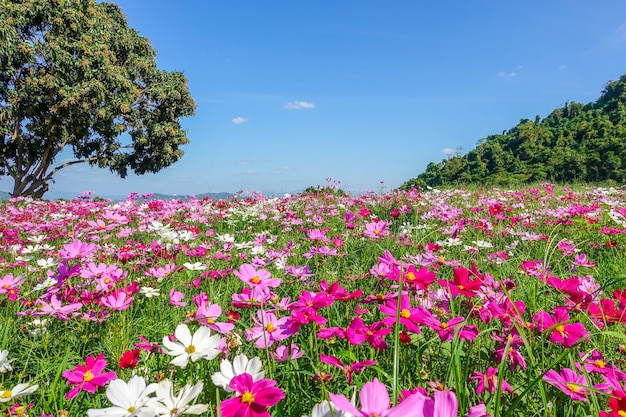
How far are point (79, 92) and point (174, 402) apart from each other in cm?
1736

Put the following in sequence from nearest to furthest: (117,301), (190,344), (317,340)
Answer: (190,344) < (117,301) < (317,340)

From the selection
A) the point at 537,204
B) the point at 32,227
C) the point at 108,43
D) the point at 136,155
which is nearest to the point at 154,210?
the point at 32,227

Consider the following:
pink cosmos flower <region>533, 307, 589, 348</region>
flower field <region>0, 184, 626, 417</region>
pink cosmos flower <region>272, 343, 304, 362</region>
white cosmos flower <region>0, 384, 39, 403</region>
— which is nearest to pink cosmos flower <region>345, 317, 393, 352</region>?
flower field <region>0, 184, 626, 417</region>

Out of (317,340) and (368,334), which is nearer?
(368,334)

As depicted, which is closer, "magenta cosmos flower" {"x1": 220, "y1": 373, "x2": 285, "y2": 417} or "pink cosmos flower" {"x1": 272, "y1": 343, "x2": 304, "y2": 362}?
"magenta cosmos flower" {"x1": 220, "y1": 373, "x2": 285, "y2": 417}

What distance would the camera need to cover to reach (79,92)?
576 inches

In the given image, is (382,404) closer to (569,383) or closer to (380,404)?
(380,404)

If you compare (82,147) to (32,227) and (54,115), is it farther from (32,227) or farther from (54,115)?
(32,227)

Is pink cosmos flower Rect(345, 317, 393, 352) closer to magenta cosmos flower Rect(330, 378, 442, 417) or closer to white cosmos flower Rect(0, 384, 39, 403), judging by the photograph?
magenta cosmos flower Rect(330, 378, 442, 417)

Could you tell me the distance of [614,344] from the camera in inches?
69.9

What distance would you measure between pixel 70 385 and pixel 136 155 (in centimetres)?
2139

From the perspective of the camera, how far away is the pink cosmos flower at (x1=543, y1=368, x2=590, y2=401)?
834mm

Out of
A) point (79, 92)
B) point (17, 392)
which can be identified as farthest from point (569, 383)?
point (79, 92)

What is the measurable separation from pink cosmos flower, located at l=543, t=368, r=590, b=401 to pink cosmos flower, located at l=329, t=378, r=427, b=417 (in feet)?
1.46
